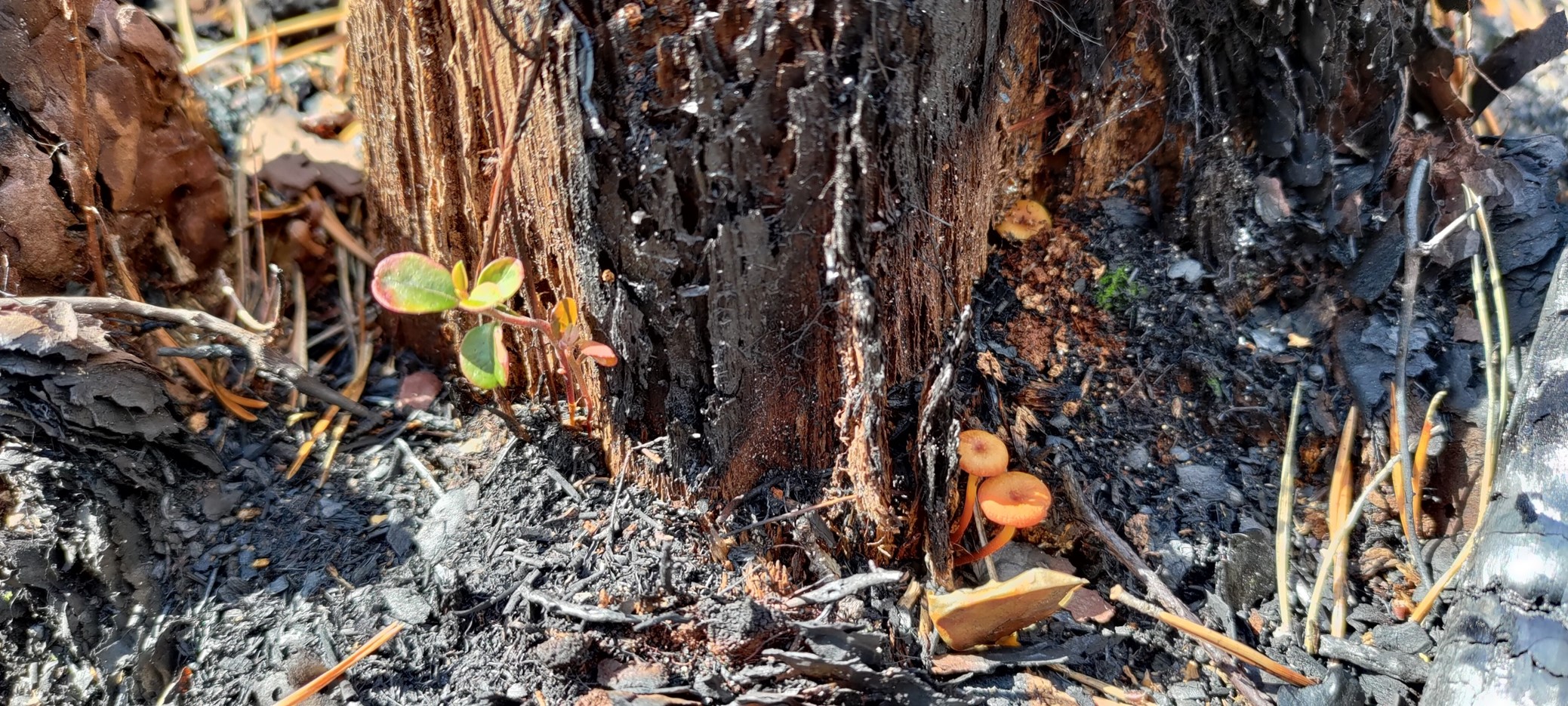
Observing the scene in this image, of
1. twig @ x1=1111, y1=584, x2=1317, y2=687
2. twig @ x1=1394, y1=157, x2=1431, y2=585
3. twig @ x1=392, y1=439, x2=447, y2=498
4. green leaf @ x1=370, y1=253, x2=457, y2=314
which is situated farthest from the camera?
twig @ x1=392, y1=439, x2=447, y2=498

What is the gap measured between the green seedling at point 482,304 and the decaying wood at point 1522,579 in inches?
54.2

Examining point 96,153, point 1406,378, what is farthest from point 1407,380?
point 96,153

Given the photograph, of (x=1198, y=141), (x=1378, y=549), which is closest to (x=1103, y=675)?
(x=1378, y=549)

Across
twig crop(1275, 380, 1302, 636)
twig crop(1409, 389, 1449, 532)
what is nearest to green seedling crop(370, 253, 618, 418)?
twig crop(1275, 380, 1302, 636)

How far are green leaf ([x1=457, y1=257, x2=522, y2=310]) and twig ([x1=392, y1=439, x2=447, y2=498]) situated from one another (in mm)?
477

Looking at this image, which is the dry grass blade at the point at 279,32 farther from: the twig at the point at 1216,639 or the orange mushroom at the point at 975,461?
the twig at the point at 1216,639

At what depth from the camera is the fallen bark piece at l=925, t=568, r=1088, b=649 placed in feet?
4.39

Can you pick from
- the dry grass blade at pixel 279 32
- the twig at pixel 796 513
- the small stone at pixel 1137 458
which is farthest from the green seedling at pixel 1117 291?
the dry grass blade at pixel 279 32

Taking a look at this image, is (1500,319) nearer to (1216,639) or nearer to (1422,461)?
(1422,461)

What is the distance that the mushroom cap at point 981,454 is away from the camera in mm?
1433

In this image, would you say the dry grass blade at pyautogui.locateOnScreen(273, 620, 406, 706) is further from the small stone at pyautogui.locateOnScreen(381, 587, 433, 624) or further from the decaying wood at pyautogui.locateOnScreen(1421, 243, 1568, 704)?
the decaying wood at pyautogui.locateOnScreen(1421, 243, 1568, 704)

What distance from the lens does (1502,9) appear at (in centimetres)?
261

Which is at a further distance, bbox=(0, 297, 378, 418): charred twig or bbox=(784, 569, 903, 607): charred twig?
bbox=(0, 297, 378, 418): charred twig

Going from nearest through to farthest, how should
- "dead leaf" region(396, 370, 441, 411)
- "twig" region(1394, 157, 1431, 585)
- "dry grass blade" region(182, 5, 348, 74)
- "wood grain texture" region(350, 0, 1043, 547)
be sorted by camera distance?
"wood grain texture" region(350, 0, 1043, 547) < "twig" region(1394, 157, 1431, 585) < "dead leaf" region(396, 370, 441, 411) < "dry grass blade" region(182, 5, 348, 74)
